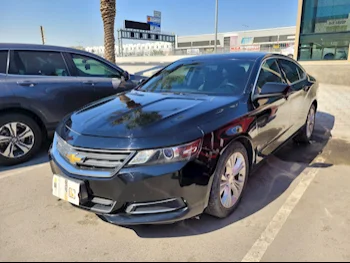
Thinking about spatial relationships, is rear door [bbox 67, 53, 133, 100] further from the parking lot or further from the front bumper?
the front bumper

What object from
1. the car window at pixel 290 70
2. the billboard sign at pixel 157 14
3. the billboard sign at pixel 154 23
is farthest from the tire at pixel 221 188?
the billboard sign at pixel 157 14

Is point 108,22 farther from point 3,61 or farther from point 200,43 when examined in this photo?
point 200,43

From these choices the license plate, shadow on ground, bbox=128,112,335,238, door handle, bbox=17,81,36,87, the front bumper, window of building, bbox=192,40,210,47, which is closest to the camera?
the front bumper

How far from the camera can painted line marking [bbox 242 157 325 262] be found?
7.23 ft

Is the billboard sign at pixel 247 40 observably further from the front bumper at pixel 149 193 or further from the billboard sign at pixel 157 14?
the front bumper at pixel 149 193

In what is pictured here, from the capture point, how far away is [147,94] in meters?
3.36

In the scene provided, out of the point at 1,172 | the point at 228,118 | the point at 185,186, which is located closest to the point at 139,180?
the point at 185,186

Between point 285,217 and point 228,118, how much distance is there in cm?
110

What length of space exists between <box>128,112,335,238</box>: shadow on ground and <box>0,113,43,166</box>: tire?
7.99 ft

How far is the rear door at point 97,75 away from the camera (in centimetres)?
471

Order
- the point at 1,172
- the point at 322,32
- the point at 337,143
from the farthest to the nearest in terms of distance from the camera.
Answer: the point at 322,32, the point at 337,143, the point at 1,172

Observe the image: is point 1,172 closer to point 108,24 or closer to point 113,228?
point 113,228

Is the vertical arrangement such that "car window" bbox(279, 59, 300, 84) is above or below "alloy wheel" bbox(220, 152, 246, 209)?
above

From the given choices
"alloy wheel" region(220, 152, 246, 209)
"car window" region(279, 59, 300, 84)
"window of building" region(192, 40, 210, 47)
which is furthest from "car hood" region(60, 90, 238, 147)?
"window of building" region(192, 40, 210, 47)
